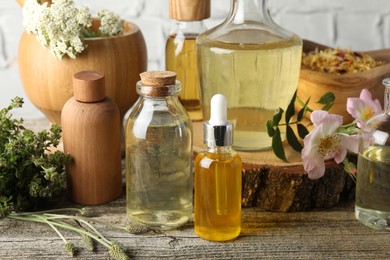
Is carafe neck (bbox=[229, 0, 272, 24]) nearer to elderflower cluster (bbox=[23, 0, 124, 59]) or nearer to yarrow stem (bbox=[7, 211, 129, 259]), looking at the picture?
elderflower cluster (bbox=[23, 0, 124, 59])

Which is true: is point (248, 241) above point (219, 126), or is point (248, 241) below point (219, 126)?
below

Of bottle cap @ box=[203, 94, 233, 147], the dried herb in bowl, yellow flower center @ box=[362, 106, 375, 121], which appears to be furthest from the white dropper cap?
the dried herb in bowl

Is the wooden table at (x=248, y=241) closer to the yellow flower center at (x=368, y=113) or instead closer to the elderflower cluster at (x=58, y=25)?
the yellow flower center at (x=368, y=113)

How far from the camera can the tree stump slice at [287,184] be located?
0.99 metres

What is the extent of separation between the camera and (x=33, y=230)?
968mm

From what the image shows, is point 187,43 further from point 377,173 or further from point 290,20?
point 290,20

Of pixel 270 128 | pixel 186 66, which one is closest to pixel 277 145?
pixel 270 128

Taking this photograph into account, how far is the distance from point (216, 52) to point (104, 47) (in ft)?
0.57

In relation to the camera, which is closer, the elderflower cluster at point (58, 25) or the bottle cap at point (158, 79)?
the bottle cap at point (158, 79)

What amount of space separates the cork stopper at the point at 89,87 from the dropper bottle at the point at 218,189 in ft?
0.60

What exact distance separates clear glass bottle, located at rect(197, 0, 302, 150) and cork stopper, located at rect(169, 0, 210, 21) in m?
0.10

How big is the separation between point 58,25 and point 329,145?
417mm

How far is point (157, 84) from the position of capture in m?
0.91

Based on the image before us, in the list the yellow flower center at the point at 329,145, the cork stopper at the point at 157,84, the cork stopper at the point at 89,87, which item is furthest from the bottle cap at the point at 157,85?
the yellow flower center at the point at 329,145
